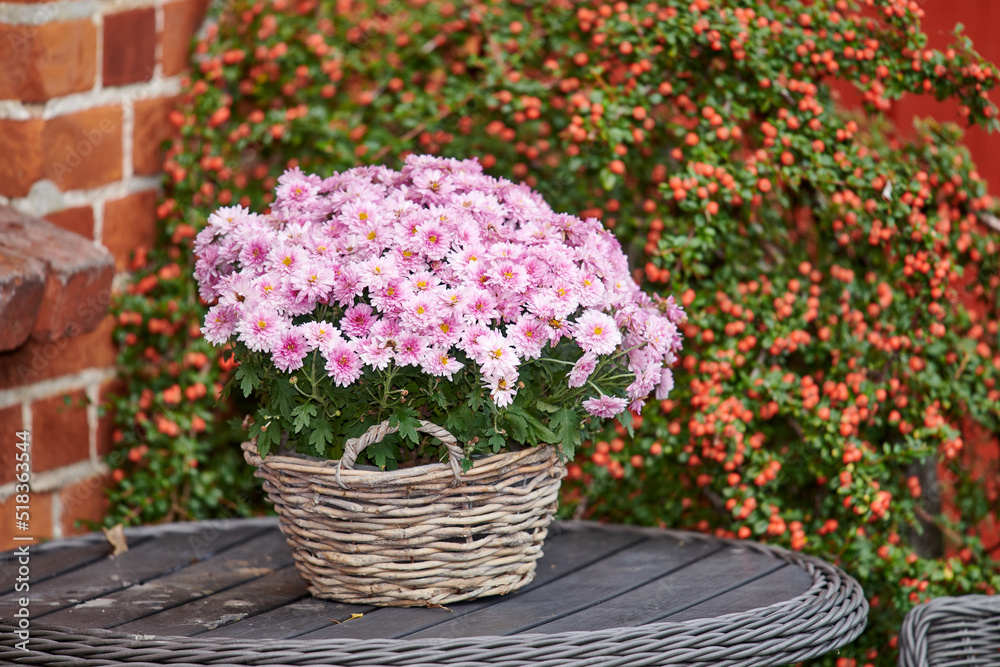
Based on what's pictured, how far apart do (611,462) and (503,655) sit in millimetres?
864

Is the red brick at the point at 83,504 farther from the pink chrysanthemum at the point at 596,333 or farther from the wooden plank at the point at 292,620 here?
the pink chrysanthemum at the point at 596,333

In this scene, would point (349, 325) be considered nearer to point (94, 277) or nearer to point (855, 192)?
point (94, 277)

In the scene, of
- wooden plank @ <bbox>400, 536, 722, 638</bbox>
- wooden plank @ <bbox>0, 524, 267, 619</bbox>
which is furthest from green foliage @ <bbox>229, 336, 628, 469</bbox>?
wooden plank @ <bbox>0, 524, 267, 619</bbox>

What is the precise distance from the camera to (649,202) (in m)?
2.23

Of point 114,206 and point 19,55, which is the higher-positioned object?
point 19,55

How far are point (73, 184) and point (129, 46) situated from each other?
0.35m

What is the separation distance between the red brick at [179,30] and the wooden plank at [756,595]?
5.65 feet

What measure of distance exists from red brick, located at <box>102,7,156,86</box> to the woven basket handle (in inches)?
49.6

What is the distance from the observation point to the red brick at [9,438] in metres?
2.07

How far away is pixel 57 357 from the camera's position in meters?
2.18

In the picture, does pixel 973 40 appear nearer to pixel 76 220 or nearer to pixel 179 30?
pixel 179 30

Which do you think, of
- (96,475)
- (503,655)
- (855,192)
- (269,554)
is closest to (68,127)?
(96,475)

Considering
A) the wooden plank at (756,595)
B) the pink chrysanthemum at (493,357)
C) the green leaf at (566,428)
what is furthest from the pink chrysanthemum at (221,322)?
the wooden plank at (756,595)

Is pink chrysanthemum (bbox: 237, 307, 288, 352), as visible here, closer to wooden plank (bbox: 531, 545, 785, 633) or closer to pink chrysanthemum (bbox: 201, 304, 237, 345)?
pink chrysanthemum (bbox: 201, 304, 237, 345)
